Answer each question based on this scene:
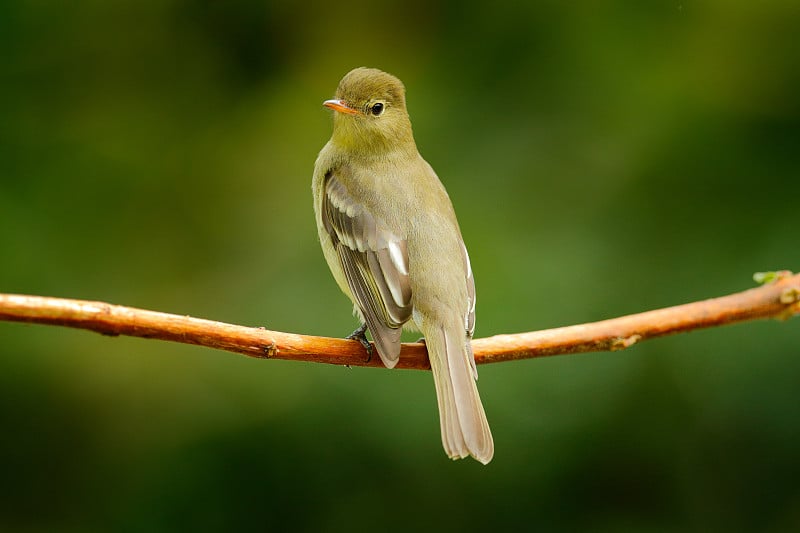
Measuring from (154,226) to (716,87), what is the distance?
3175mm

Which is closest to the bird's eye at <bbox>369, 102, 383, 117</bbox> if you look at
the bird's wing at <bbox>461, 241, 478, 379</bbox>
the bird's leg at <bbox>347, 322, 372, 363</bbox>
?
the bird's wing at <bbox>461, 241, 478, 379</bbox>

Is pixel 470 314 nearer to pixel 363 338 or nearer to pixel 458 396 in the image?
pixel 363 338

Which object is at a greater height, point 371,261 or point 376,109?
point 376,109

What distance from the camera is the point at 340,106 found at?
167 inches

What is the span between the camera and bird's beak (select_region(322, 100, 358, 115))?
13.8 feet

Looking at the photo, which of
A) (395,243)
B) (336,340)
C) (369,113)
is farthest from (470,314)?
(369,113)

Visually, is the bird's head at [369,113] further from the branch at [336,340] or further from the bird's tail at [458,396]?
the branch at [336,340]

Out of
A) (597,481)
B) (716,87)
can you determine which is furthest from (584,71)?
(597,481)

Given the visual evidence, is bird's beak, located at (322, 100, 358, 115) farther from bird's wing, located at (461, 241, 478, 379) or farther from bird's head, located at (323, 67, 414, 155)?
bird's wing, located at (461, 241, 478, 379)

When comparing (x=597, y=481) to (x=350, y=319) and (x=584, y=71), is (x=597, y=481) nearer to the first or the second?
(x=350, y=319)

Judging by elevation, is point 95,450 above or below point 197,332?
above

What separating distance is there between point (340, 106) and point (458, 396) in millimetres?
1533

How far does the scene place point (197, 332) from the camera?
9.10 feet

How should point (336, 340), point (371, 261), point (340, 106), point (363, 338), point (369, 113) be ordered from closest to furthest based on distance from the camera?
point (336, 340) → point (363, 338) → point (371, 261) → point (340, 106) → point (369, 113)
